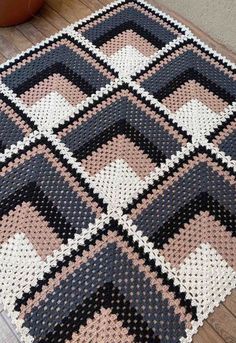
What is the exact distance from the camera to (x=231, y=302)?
926mm

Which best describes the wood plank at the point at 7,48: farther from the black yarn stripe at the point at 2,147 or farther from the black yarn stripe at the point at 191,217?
the black yarn stripe at the point at 191,217

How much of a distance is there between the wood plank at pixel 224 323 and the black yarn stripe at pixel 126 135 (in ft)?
1.39

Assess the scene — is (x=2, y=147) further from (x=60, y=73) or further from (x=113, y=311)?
(x=113, y=311)

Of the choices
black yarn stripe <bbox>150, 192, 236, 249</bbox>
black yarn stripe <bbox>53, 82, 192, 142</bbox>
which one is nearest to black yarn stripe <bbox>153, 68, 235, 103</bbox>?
black yarn stripe <bbox>53, 82, 192, 142</bbox>

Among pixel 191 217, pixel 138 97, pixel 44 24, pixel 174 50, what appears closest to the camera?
pixel 191 217

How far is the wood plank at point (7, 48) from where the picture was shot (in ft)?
4.47

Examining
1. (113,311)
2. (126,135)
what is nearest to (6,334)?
(113,311)

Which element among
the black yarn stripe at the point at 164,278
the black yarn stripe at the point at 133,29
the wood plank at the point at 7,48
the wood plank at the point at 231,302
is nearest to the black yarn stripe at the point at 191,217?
the black yarn stripe at the point at 164,278

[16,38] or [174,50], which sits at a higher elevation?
[16,38]

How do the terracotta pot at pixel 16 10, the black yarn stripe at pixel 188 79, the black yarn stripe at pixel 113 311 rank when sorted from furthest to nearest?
1. the terracotta pot at pixel 16 10
2. the black yarn stripe at pixel 188 79
3. the black yarn stripe at pixel 113 311

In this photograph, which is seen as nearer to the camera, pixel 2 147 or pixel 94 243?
pixel 94 243

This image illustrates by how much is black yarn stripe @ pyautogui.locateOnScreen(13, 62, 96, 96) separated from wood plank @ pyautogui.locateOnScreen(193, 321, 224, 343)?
0.77 metres

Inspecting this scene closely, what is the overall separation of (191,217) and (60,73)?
0.65m

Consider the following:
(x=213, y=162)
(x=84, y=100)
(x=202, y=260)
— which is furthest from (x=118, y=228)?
(x=84, y=100)
